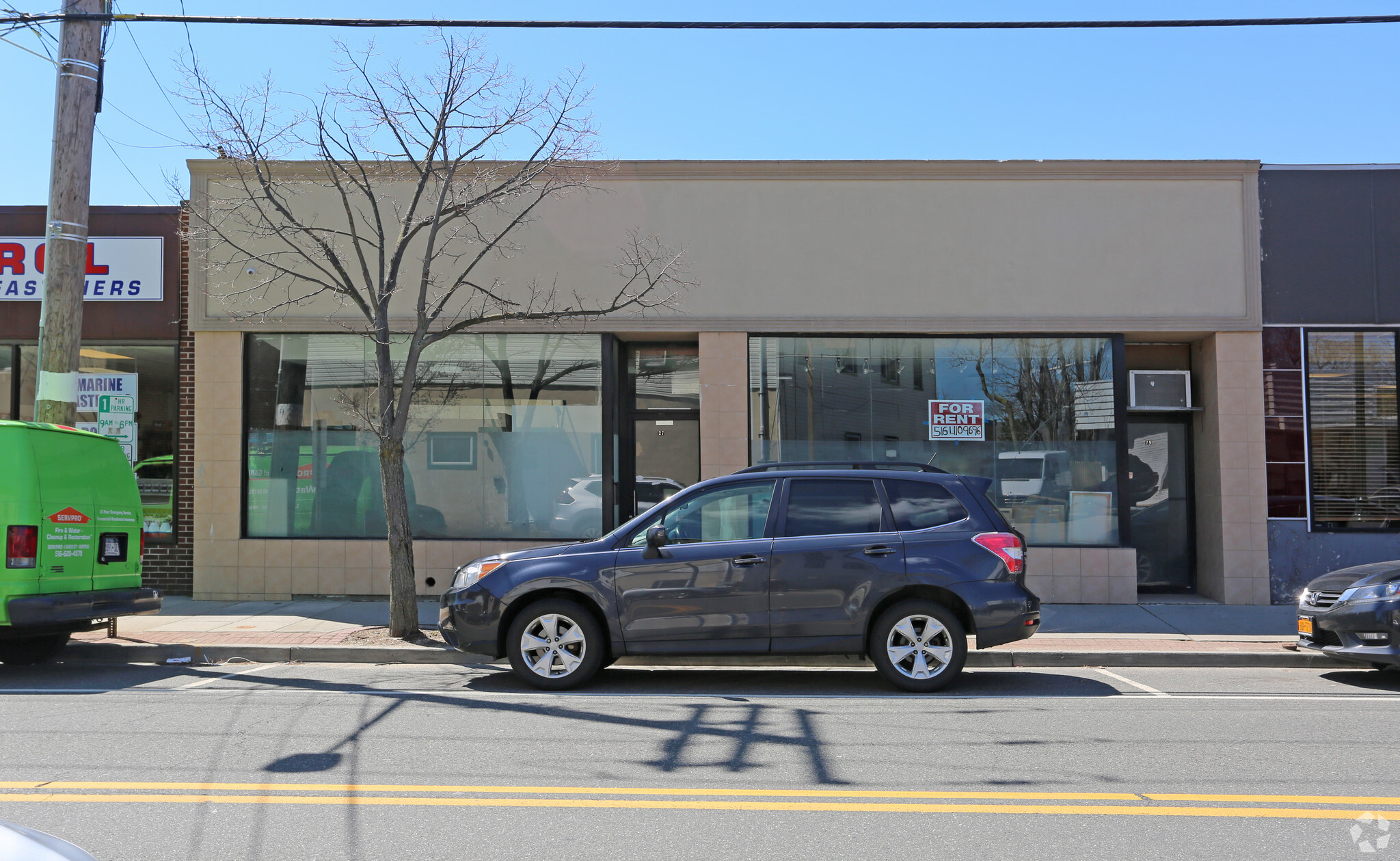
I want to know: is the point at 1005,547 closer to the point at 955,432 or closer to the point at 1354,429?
the point at 955,432

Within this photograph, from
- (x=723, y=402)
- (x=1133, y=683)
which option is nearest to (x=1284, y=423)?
(x=1133, y=683)

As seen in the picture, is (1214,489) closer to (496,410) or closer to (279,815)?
(496,410)

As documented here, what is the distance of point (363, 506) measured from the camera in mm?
13523

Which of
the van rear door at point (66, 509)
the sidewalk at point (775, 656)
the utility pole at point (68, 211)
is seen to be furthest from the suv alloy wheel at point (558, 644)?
the utility pole at point (68, 211)

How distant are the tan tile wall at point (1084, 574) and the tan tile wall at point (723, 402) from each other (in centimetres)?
383

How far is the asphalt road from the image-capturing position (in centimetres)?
451

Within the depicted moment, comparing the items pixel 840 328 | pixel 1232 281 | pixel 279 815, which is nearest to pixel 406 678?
pixel 279 815

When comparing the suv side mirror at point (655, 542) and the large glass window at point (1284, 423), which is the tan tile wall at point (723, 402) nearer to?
the suv side mirror at point (655, 542)

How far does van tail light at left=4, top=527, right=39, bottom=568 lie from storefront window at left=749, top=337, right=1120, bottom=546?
7.74 m

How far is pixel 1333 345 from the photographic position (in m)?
13.0

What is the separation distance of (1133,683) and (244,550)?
10391 millimetres

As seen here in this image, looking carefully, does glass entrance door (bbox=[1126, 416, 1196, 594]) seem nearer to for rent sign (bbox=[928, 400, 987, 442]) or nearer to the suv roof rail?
for rent sign (bbox=[928, 400, 987, 442])

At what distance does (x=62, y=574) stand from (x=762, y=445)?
25.2 ft

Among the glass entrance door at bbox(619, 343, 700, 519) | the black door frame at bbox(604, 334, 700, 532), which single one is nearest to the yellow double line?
the black door frame at bbox(604, 334, 700, 532)
